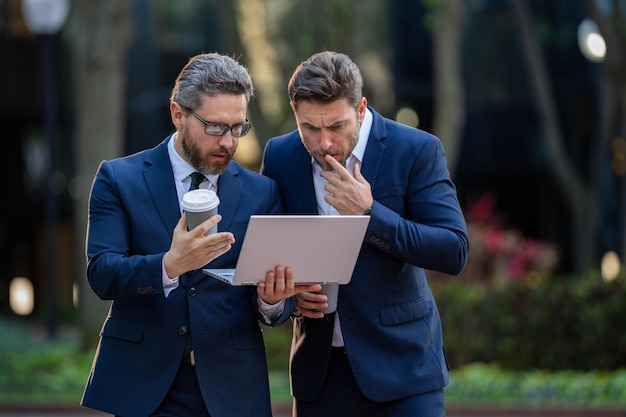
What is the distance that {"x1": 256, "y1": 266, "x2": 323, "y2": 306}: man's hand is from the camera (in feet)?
12.6

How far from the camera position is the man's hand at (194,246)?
3643 mm

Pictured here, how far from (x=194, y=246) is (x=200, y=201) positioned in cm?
15

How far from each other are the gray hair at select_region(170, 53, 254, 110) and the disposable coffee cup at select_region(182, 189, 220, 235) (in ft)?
1.58

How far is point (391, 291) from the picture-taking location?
14.4 ft

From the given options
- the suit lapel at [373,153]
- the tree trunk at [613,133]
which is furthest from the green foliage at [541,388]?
the suit lapel at [373,153]

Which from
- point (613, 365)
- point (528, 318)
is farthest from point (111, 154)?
point (613, 365)

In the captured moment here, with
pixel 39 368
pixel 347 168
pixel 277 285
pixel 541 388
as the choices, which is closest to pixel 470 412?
pixel 541 388

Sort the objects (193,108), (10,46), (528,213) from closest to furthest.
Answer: (193,108)
(10,46)
(528,213)

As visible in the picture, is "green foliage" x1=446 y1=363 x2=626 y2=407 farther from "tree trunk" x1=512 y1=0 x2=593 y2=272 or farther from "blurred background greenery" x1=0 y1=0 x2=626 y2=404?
"tree trunk" x1=512 y1=0 x2=593 y2=272

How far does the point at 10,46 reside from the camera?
72.3 ft

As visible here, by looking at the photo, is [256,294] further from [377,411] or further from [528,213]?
[528,213]

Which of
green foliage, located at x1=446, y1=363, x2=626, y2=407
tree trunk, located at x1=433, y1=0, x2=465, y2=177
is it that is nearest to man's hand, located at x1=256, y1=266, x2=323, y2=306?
green foliage, located at x1=446, y1=363, x2=626, y2=407

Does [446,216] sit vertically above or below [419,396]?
above

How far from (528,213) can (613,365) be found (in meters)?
16.2
